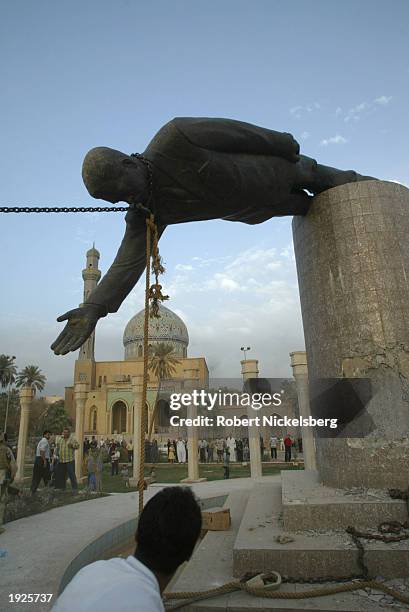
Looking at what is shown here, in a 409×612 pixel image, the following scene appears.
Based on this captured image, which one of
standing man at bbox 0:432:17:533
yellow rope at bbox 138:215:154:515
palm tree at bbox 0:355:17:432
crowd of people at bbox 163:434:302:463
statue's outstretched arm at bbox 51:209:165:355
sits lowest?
crowd of people at bbox 163:434:302:463

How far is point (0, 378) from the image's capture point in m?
53.2

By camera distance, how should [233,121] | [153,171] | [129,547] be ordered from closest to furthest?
1. [153,171]
2. [233,121]
3. [129,547]

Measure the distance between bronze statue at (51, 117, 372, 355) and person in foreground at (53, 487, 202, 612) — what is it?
2276 mm

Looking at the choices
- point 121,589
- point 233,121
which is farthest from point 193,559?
point 233,121

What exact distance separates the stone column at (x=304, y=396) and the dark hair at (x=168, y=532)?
10.6m

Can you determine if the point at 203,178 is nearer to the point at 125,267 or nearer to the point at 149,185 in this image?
the point at 149,185

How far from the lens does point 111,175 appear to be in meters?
2.92

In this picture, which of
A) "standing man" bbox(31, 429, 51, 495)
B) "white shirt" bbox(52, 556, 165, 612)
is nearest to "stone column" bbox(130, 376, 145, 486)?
"standing man" bbox(31, 429, 51, 495)

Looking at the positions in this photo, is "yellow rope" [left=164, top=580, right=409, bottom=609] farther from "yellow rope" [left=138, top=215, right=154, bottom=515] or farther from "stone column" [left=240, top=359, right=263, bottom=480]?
"stone column" [left=240, top=359, right=263, bottom=480]

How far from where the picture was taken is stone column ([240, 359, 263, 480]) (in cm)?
1253

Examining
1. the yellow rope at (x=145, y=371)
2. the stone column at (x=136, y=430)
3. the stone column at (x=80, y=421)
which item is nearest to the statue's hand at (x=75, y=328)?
the yellow rope at (x=145, y=371)

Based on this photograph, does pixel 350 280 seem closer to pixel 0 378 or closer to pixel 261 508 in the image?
pixel 261 508

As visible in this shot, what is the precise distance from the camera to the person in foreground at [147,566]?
107 centimetres

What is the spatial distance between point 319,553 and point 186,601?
0.92 metres
